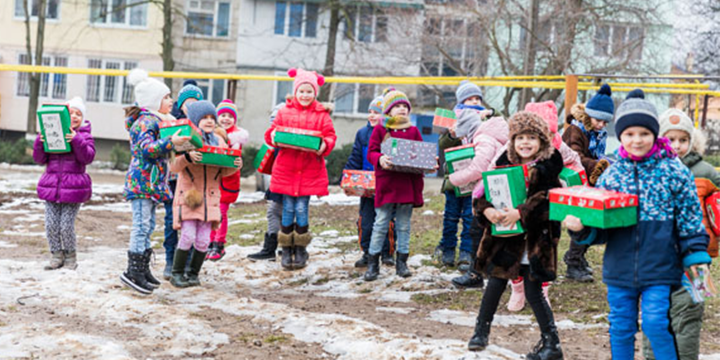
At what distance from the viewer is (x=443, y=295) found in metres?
7.28

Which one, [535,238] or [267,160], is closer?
[535,238]

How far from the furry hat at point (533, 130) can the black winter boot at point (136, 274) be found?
11.8 ft

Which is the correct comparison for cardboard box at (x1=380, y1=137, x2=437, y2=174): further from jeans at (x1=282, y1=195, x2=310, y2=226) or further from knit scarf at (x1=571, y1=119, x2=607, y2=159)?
knit scarf at (x1=571, y1=119, x2=607, y2=159)

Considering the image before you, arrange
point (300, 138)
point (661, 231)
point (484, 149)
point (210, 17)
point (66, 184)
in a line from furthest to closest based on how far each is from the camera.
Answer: point (210, 17)
point (300, 138)
point (66, 184)
point (484, 149)
point (661, 231)

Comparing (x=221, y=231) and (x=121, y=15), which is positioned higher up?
(x=121, y=15)

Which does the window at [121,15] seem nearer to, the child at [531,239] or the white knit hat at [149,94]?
the white knit hat at [149,94]

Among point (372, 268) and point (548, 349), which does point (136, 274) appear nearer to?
point (372, 268)

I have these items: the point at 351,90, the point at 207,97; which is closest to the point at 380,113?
the point at 351,90

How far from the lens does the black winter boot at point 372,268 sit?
791cm

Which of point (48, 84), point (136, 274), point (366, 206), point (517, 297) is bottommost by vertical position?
point (136, 274)

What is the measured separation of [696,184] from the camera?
5.26 m

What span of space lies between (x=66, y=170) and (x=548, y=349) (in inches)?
196

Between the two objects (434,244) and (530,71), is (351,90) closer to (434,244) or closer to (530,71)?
→ (530,71)

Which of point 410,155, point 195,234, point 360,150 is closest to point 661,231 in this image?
point 410,155
